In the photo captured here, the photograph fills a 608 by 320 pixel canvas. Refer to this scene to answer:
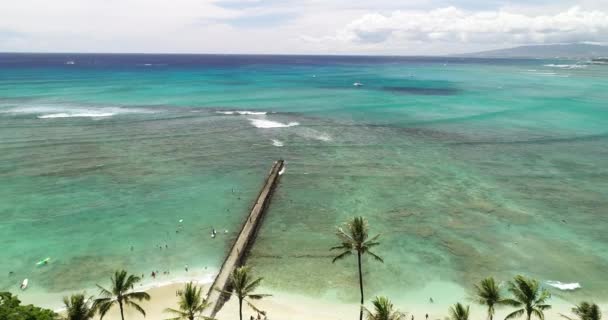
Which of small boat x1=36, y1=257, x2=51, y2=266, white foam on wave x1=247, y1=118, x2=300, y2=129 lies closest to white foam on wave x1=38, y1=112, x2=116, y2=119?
white foam on wave x1=247, y1=118, x2=300, y2=129

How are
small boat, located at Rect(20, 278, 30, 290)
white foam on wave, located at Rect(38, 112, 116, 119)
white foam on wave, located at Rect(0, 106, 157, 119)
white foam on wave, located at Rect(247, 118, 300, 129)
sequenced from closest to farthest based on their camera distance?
1. small boat, located at Rect(20, 278, 30, 290)
2. white foam on wave, located at Rect(247, 118, 300, 129)
3. white foam on wave, located at Rect(38, 112, 116, 119)
4. white foam on wave, located at Rect(0, 106, 157, 119)

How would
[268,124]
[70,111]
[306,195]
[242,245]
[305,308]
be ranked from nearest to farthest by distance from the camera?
[305,308], [242,245], [306,195], [268,124], [70,111]

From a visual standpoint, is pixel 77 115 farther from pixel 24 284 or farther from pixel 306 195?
pixel 24 284

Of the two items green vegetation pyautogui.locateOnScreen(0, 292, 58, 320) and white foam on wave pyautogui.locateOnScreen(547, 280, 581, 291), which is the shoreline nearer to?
white foam on wave pyautogui.locateOnScreen(547, 280, 581, 291)

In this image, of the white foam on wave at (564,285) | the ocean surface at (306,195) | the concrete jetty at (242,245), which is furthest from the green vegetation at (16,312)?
the white foam on wave at (564,285)

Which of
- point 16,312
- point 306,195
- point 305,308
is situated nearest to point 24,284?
point 16,312

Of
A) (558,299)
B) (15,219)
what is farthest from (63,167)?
(558,299)
